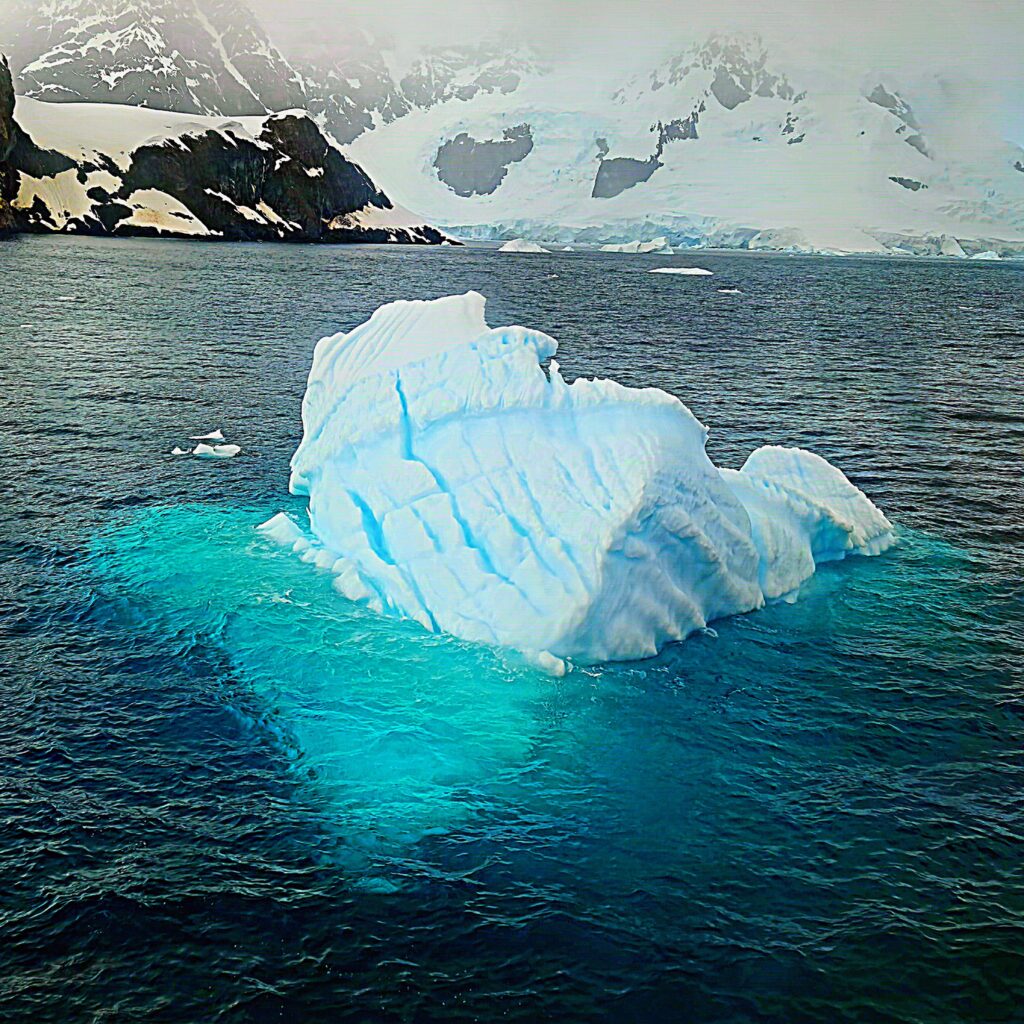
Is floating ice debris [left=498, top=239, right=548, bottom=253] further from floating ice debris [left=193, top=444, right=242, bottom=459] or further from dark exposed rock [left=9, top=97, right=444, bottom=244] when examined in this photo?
floating ice debris [left=193, top=444, right=242, bottom=459]

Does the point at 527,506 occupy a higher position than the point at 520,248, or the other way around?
the point at 527,506

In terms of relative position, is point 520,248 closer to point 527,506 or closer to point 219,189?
point 219,189

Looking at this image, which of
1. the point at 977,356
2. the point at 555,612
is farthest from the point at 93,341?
the point at 977,356

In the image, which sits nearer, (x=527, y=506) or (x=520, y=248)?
(x=527, y=506)

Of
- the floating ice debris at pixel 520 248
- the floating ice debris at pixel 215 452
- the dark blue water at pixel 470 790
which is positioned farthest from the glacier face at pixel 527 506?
the floating ice debris at pixel 520 248

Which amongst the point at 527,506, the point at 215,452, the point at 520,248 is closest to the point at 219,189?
the point at 520,248

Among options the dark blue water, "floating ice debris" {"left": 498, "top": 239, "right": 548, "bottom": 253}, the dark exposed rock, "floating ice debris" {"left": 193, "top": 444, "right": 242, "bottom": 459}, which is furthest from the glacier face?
"floating ice debris" {"left": 498, "top": 239, "right": 548, "bottom": 253}

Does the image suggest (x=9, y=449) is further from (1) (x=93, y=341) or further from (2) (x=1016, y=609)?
(2) (x=1016, y=609)
